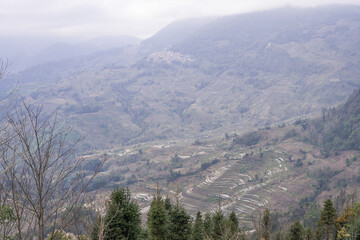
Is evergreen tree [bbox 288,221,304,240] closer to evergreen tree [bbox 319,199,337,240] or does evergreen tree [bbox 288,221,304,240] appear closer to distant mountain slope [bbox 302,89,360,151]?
Result: evergreen tree [bbox 319,199,337,240]

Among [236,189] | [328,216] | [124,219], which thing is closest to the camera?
[124,219]

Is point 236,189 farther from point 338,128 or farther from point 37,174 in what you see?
point 37,174

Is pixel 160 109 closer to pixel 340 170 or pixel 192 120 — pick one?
pixel 192 120

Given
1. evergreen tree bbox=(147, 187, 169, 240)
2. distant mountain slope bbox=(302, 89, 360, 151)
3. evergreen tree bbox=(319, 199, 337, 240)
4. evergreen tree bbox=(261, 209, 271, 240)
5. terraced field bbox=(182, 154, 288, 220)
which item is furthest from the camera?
distant mountain slope bbox=(302, 89, 360, 151)

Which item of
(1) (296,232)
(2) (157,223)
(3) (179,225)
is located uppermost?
(2) (157,223)

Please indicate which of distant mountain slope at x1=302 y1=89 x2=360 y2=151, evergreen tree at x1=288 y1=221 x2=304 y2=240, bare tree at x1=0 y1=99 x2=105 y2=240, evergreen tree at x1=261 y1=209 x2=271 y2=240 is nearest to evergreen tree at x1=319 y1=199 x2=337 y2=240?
evergreen tree at x1=288 y1=221 x2=304 y2=240

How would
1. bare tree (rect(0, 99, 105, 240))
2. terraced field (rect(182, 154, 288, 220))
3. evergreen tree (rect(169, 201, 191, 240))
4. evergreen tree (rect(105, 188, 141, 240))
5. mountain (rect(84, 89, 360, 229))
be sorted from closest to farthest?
bare tree (rect(0, 99, 105, 240)) → evergreen tree (rect(105, 188, 141, 240)) → evergreen tree (rect(169, 201, 191, 240)) → mountain (rect(84, 89, 360, 229)) → terraced field (rect(182, 154, 288, 220))

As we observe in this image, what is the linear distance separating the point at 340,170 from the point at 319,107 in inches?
3965

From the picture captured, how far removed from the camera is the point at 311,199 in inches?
2345

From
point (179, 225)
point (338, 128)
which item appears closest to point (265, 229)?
point (179, 225)

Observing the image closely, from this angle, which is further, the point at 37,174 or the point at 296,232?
the point at 296,232

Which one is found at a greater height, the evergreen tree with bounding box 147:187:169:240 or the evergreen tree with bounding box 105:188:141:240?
the evergreen tree with bounding box 105:188:141:240

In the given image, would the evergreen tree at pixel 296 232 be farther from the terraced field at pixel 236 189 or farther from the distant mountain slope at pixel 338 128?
the distant mountain slope at pixel 338 128

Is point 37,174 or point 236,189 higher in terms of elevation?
point 37,174
